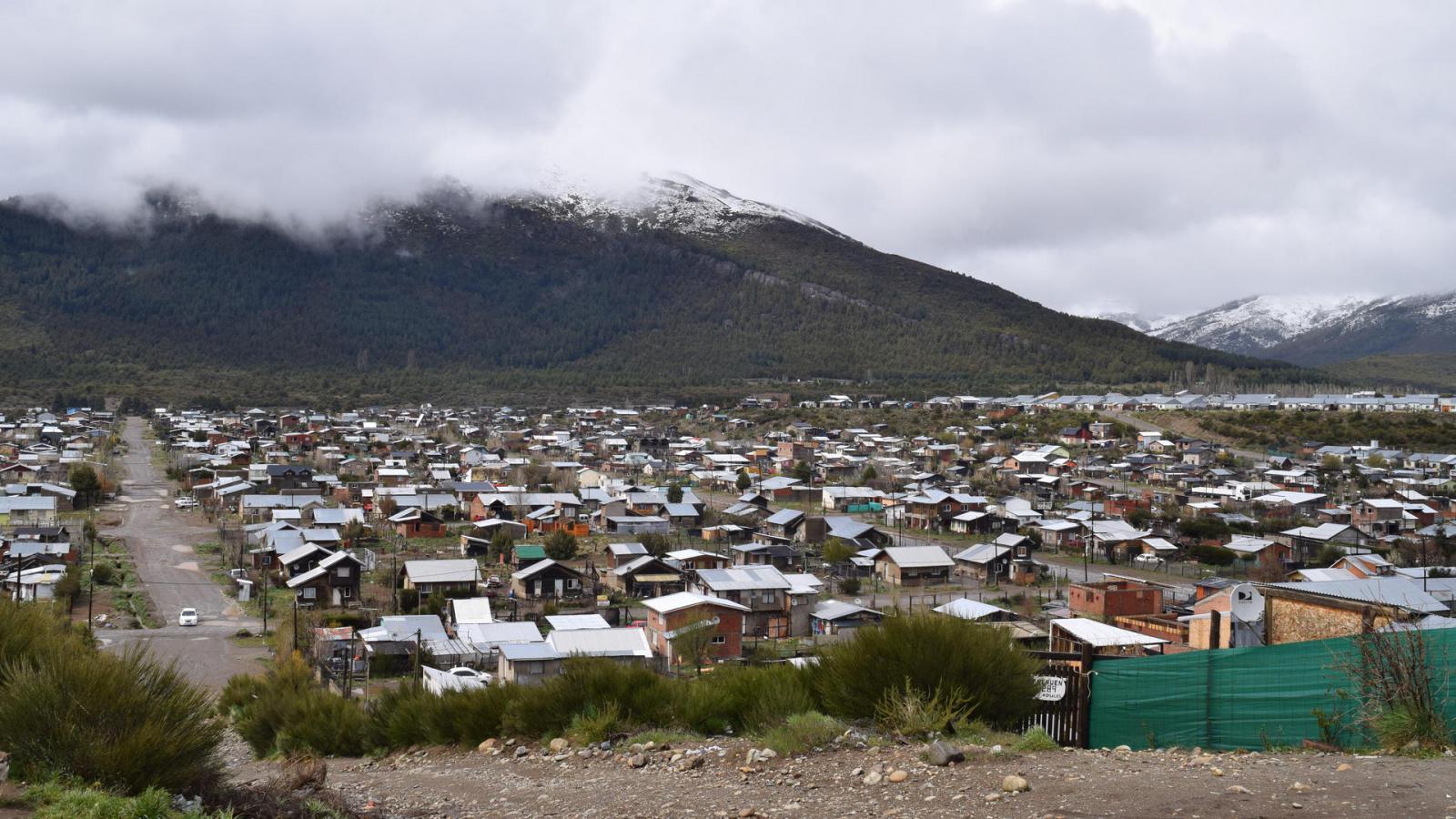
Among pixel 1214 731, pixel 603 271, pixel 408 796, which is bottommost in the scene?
pixel 408 796

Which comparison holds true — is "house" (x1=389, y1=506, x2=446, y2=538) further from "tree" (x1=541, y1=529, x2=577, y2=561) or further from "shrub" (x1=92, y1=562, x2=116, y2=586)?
"shrub" (x1=92, y1=562, x2=116, y2=586)

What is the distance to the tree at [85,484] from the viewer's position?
1606 inches

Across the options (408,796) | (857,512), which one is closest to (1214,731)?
(408,796)

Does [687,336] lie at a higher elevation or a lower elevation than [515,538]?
higher

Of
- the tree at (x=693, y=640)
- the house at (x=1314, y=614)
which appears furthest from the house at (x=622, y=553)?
the house at (x=1314, y=614)

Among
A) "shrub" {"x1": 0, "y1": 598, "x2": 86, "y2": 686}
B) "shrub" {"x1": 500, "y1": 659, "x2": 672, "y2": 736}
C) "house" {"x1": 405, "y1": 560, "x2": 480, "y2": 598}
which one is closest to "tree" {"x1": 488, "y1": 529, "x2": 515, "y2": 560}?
"house" {"x1": 405, "y1": 560, "x2": 480, "y2": 598}

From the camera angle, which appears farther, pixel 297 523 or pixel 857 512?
pixel 857 512

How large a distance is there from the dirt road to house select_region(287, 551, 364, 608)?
4.78 feet

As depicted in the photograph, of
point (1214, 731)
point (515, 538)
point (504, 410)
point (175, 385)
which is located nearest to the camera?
point (1214, 731)

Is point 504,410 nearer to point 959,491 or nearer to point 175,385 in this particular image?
point 175,385

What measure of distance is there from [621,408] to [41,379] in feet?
146

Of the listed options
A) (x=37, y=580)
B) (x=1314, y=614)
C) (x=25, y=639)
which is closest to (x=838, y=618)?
(x=1314, y=614)

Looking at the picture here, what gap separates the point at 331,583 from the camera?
26281mm

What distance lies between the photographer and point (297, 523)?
35.6m
